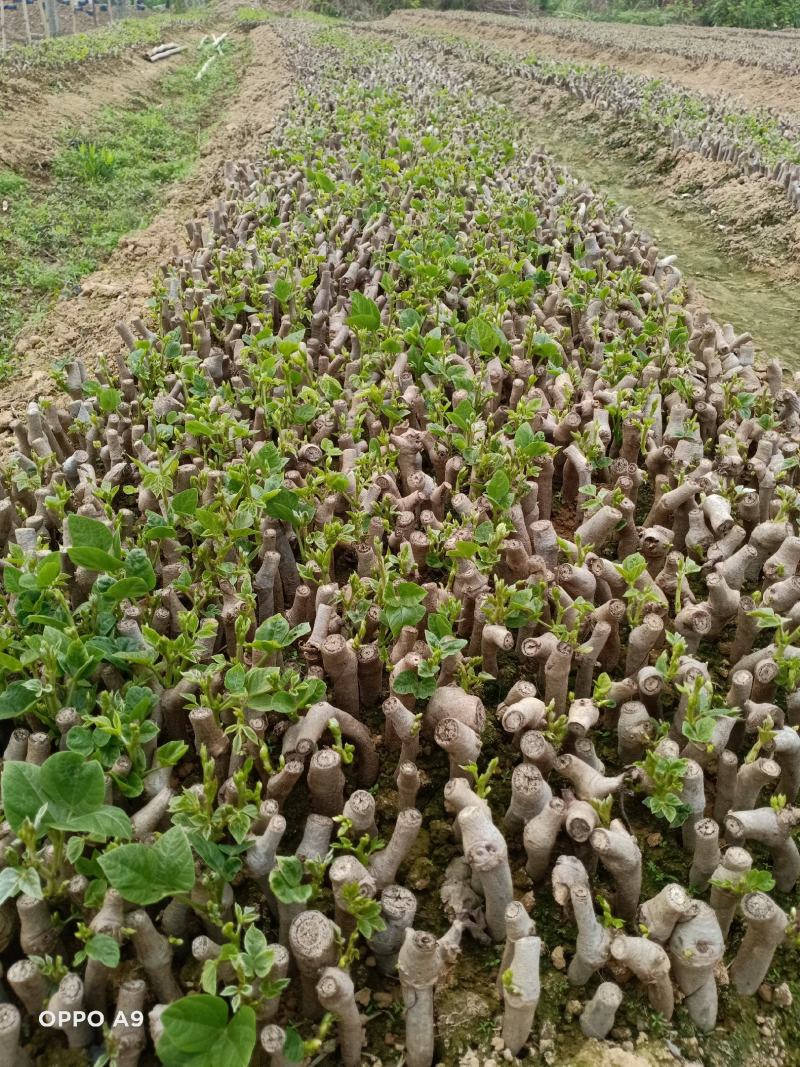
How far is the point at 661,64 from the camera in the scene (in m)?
22.4

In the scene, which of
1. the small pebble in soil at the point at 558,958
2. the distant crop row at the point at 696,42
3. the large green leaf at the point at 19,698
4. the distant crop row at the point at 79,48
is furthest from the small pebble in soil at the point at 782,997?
the distant crop row at the point at 696,42

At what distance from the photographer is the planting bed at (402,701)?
1.83 metres

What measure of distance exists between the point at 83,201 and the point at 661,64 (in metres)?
19.1

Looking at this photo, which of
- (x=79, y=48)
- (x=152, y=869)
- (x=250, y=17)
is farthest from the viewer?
(x=250, y=17)

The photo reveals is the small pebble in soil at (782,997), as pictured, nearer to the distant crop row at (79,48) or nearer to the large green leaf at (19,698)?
the large green leaf at (19,698)

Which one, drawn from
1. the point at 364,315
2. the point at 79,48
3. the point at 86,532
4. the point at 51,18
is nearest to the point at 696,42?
the point at 79,48

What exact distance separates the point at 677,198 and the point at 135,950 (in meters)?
10.4

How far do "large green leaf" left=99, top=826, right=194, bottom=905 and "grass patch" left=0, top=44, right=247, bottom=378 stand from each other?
496 cm

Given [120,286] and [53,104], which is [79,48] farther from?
[120,286]

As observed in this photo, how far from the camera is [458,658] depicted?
2.53 metres

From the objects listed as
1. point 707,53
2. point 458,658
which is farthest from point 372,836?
point 707,53

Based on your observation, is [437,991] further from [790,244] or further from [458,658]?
[790,244]

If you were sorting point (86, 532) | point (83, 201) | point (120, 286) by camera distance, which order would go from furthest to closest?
1. point (83, 201)
2. point (120, 286)
3. point (86, 532)

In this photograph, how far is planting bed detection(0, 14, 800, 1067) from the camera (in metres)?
1.83
